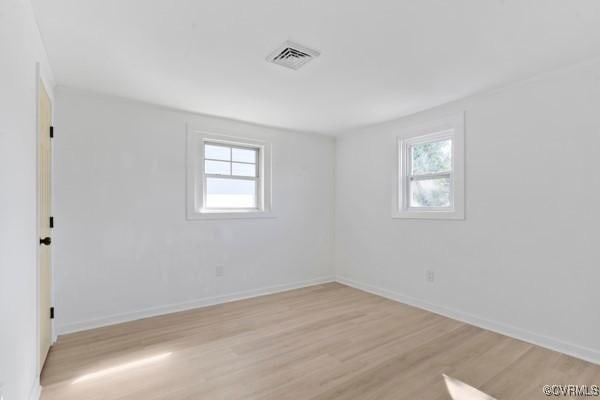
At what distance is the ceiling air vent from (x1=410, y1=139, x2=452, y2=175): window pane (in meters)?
2.09

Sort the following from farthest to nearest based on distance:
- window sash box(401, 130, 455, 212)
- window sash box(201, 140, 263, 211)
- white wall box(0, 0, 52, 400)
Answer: window sash box(201, 140, 263, 211) < window sash box(401, 130, 455, 212) < white wall box(0, 0, 52, 400)

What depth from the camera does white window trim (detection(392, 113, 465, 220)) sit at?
11.0ft

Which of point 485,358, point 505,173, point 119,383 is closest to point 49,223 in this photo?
point 119,383

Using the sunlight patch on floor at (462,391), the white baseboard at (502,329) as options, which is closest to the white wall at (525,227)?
the white baseboard at (502,329)

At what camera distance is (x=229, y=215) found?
13.3 ft

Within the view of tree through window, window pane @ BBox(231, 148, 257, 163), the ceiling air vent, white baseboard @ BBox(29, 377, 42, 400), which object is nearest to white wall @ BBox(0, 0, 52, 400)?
white baseboard @ BBox(29, 377, 42, 400)

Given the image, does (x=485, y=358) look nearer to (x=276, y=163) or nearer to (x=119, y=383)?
(x=119, y=383)

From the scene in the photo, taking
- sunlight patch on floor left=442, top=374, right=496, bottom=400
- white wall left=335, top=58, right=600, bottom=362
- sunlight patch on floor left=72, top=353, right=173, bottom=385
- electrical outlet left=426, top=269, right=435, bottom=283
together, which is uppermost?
white wall left=335, top=58, right=600, bottom=362

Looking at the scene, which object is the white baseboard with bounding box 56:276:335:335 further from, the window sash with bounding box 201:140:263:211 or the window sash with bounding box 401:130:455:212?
the window sash with bounding box 401:130:455:212

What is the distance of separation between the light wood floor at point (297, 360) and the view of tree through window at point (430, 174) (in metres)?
1.36

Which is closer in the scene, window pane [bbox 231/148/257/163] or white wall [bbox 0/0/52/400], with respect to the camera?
white wall [bbox 0/0/52/400]

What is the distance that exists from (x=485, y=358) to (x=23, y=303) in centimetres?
321

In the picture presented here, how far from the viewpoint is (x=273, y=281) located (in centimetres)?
445

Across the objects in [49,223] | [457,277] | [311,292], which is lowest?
[311,292]
